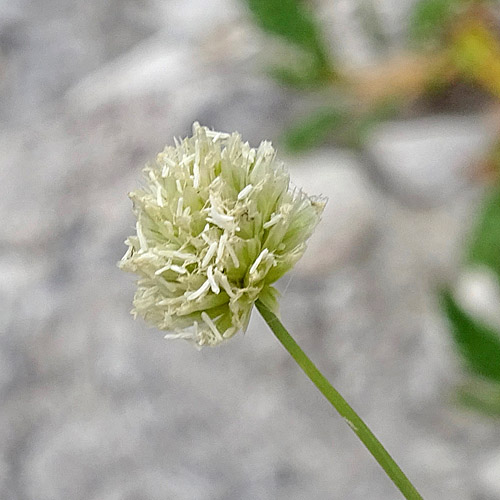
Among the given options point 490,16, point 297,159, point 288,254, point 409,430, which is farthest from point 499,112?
point 288,254

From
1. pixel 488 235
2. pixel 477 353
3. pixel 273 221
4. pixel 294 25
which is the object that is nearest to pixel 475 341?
pixel 477 353

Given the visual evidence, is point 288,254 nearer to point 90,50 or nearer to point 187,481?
point 187,481

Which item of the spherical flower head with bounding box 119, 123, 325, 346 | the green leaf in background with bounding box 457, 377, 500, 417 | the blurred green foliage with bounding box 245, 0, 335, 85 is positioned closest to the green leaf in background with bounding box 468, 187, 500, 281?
the green leaf in background with bounding box 457, 377, 500, 417

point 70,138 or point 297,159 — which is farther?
point 70,138

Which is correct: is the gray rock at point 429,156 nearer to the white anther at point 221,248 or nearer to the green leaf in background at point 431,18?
the green leaf in background at point 431,18

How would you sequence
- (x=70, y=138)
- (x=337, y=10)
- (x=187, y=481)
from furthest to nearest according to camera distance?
(x=337, y=10), (x=70, y=138), (x=187, y=481)

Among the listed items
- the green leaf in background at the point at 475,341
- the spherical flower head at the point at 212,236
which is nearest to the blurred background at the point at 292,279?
the green leaf in background at the point at 475,341

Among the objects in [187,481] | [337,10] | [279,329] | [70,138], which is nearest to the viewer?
[279,329]

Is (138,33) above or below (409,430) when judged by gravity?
above

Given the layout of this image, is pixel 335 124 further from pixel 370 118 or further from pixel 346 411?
pixel 346 411
